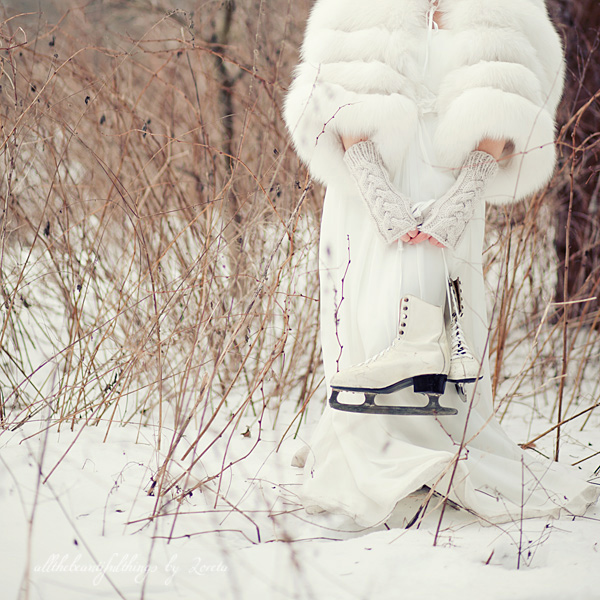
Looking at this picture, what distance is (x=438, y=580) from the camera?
4.62 feet

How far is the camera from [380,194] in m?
1.76

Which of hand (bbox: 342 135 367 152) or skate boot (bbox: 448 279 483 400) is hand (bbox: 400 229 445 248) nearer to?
skate boot (bbox: 448 279 483 400)

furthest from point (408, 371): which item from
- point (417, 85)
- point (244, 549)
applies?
point (417, 85)

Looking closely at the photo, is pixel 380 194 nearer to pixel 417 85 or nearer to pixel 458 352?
pixel 417 85

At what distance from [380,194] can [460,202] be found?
20 centimetres

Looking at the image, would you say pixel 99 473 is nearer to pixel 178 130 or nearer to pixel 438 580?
pixel 438 580

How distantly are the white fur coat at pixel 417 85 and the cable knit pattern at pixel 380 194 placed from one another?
0.04 m

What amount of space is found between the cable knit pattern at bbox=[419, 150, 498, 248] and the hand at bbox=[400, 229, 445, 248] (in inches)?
0.9

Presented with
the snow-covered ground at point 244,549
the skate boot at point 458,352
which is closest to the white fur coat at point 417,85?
the skate boot at point 458,352

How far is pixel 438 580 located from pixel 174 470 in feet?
3.09

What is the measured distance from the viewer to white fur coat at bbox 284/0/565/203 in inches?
69.3

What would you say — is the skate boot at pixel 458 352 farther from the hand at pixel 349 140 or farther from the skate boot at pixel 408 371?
the hand at pixel 349 140

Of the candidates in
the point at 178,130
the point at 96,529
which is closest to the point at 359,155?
the point at 96,529

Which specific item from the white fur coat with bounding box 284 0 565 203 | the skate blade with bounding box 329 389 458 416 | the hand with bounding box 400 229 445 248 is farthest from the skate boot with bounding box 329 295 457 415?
the white fur coat with bounding box 284 0 565 203
